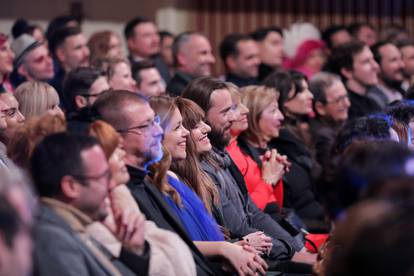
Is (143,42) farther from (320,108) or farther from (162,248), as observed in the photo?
(162,248)

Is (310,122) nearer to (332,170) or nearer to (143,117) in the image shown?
(143,117)

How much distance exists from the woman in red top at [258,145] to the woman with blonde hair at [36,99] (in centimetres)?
88

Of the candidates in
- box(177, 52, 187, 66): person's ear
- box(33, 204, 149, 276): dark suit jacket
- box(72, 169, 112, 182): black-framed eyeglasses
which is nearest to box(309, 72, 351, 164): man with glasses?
box(177, 52, 187, 66): person's ear

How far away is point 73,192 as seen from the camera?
278 cm

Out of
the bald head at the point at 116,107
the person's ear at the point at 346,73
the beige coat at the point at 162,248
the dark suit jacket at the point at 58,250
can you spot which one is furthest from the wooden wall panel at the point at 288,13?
the dark suit jacket at the point at 58,250

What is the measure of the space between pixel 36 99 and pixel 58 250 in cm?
205

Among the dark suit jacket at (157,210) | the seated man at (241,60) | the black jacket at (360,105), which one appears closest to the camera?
the dark suit jacket at (157,210)

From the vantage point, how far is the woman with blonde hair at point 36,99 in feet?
15.0

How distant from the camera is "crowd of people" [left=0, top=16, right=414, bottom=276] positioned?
→ 7.51ft

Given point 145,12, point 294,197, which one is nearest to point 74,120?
point 294,197

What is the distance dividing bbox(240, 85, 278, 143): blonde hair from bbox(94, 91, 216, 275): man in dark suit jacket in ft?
6.00

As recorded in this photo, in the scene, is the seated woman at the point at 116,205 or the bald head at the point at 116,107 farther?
the bald head at the point at 116,107

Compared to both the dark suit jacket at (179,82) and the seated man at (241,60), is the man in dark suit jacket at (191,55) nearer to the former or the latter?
the seated man at (241,60)

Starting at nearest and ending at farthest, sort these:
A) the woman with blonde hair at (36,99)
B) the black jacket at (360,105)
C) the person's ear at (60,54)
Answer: the woman with blonde hair at (36,99)
the person's ear at (60,54)
the black jacket at (360,105)
